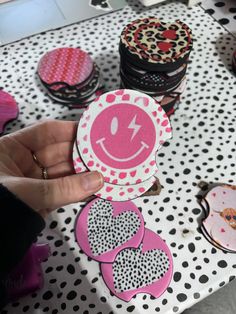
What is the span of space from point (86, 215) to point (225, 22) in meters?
0.75

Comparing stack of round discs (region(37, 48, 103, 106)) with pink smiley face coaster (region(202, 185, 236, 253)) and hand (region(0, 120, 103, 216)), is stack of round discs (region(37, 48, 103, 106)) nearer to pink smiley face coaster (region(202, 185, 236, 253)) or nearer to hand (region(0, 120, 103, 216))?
hand (region(0, 120, 103, 216))

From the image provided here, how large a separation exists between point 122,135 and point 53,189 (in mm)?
153

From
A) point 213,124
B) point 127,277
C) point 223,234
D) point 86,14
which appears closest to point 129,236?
point 127,277

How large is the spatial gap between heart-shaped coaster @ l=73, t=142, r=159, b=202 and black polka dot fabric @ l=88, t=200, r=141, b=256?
83 millimetres

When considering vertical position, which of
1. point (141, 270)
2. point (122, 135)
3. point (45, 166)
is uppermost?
point (122, 135)

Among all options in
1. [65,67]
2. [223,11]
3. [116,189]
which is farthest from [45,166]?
[223,11]

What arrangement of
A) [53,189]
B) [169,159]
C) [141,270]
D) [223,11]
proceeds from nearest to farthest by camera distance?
[53,189] < [141,270] < [169,159] < [223,11]

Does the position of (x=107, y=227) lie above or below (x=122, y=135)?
below

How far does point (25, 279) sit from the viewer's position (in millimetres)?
607

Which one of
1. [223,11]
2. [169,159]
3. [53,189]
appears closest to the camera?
[53,189]

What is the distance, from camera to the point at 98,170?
0.61m

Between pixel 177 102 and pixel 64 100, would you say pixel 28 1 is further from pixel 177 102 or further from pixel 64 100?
pixel 177 102

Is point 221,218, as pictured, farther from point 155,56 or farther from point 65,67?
point 65,67

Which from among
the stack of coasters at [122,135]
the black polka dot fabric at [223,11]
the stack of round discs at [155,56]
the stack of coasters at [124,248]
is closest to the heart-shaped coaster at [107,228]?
the stack of coasters at [124,248]
